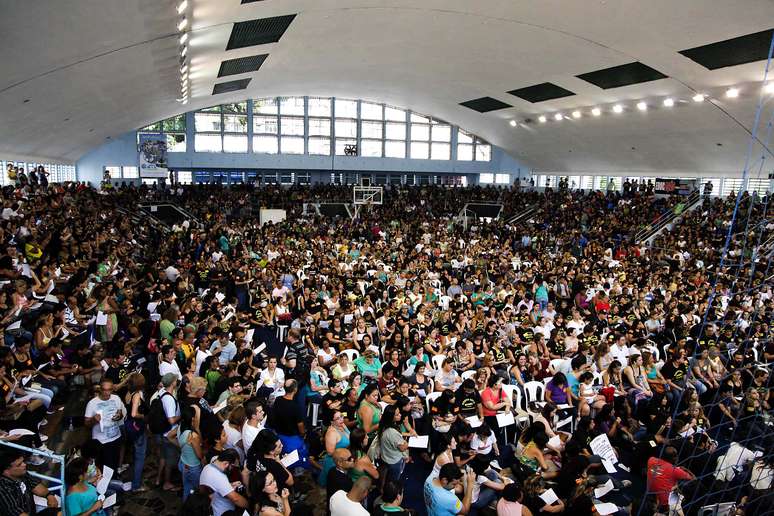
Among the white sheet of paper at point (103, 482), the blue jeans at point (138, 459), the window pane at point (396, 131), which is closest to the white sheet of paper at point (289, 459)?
the white sheet of paper at point (103, 482)

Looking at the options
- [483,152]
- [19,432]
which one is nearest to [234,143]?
[483,152]

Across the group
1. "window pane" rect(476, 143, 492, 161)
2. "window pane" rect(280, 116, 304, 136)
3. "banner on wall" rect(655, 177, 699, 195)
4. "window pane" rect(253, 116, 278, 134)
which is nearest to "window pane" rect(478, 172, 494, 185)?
"window pane" rect(476, 143, 492, 161)

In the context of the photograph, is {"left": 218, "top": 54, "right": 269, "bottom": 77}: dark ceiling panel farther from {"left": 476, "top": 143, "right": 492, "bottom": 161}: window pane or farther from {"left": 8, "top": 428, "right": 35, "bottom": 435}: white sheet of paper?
{"left": 476, "top": 143, "right": 492, "bottom": 161}: window pane

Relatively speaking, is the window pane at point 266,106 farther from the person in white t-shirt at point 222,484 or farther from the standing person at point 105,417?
the person in white t-shirt at point 222,484

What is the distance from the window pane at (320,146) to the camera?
107 feet

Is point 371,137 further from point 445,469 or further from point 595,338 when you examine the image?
point 445,469

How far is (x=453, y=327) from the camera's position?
8.16 m

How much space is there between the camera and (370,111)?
33.0 m

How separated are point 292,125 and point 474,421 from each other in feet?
95.3

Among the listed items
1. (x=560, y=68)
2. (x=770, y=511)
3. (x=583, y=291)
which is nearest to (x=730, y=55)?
(x=560, y=68)

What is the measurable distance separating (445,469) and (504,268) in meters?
9.64

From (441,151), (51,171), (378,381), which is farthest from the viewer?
(441,151)

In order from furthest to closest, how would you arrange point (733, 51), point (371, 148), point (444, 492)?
point (371, 148)
point (733, 51)
point (444, 492)

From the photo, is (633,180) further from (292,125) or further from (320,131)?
(292,125)
